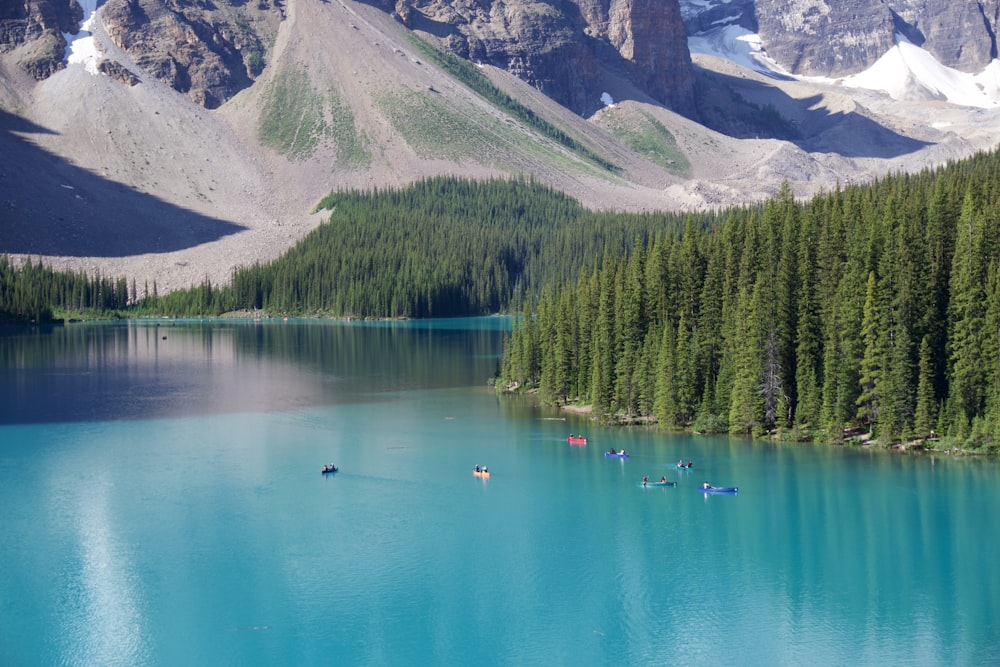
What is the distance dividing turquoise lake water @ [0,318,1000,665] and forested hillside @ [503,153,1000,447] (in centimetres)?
431

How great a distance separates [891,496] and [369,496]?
3030cm

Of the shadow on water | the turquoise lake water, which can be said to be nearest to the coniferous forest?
the turquoise lake water

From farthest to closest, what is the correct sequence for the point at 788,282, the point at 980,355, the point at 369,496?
the point at 788,282 < the point at 980,355 < the point at 369,496

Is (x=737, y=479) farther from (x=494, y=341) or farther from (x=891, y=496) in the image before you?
(x=494, y=341)

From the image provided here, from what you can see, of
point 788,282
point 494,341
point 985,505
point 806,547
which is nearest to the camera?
point 806,547

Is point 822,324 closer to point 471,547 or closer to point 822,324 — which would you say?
point 822,324

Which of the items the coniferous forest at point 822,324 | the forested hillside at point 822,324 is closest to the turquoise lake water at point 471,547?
the coniferous forest at point 822,324

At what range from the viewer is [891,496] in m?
62.5

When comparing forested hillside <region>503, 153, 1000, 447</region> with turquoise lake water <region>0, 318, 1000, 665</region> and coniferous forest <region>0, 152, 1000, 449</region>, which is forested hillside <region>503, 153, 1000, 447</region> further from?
turquoise lake water <region>0, 318, 1000, 665</region>

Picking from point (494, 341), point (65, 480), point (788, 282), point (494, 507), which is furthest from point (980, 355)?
point (494, 341)

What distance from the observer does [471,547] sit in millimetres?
54531

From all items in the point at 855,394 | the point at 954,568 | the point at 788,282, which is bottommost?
the point at 954,568

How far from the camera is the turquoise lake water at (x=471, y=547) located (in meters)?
43.5

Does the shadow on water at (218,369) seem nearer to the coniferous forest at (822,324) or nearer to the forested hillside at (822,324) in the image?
the forested hillside at (822,324)
